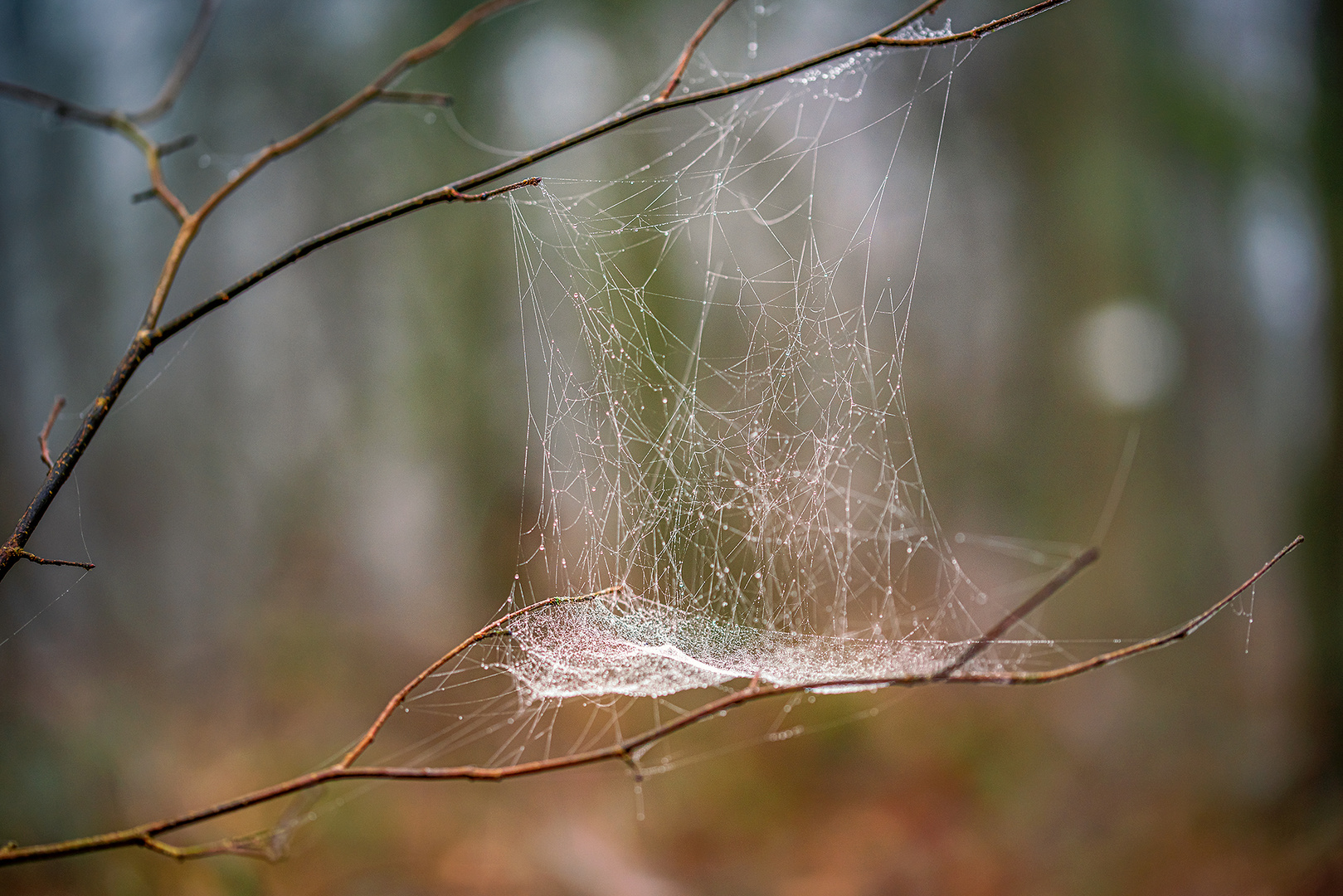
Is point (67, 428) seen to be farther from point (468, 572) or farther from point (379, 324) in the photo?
point (468, 572)

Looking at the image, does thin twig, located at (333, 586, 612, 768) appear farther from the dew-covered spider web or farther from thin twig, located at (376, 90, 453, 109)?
thin twig, located at (376, 90, 453, 109)

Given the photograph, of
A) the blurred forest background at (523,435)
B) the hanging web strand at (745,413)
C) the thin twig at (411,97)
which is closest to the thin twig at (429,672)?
the hanging web strand at (745,413)

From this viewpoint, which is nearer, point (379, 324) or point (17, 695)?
point (17, 695)

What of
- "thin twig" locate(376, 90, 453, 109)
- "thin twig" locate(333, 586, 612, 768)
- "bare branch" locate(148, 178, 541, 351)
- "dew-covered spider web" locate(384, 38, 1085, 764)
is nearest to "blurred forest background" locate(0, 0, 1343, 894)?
"dew-covered spider web" locate(384, 38, 1085, 764)

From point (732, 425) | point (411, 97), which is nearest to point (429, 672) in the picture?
point (411, 97)

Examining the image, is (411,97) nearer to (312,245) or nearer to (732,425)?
(312,245)

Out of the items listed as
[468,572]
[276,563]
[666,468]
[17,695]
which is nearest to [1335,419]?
[666,468]
